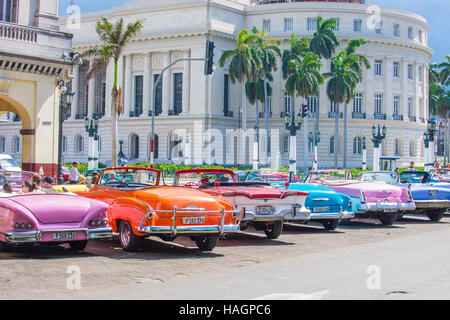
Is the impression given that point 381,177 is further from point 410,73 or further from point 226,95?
point 410,73

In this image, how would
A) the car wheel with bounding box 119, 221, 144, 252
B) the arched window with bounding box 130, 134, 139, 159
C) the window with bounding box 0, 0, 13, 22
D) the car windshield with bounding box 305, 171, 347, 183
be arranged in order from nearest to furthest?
the car wheel with bounding box 119, 221, 144, 252 < the car windshield with bounding box 305, 171, 347, 183 < the window with bounding box 0, 0, 13, 22 < the arched window with bounding box 130, 134, 139, 159

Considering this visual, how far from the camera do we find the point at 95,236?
35.7 feet

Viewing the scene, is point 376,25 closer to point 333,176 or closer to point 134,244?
point 333,176

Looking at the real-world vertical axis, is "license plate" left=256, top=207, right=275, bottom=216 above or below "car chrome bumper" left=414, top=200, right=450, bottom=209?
above

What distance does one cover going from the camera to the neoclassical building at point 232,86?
67812mm

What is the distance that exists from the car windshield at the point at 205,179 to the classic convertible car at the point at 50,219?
3247 mm

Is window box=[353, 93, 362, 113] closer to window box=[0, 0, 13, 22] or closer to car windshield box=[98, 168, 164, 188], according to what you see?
window box=[0, 0, 13, 22]

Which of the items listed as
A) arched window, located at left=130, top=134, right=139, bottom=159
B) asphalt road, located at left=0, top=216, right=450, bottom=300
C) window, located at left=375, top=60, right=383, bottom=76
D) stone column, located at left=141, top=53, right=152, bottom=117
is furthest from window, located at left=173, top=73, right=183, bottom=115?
asphalt road, located at left=0, top=216, right=450, bottom=300

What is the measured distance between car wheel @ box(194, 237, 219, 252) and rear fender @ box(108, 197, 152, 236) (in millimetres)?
1383

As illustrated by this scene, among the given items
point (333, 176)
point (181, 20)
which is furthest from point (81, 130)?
point (333, 176)

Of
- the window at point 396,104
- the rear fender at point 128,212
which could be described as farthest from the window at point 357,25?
the rear fender at point 128,212

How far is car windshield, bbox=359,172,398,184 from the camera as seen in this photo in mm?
19625

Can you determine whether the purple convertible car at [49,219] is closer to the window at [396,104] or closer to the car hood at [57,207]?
the car hood at [57,207]
